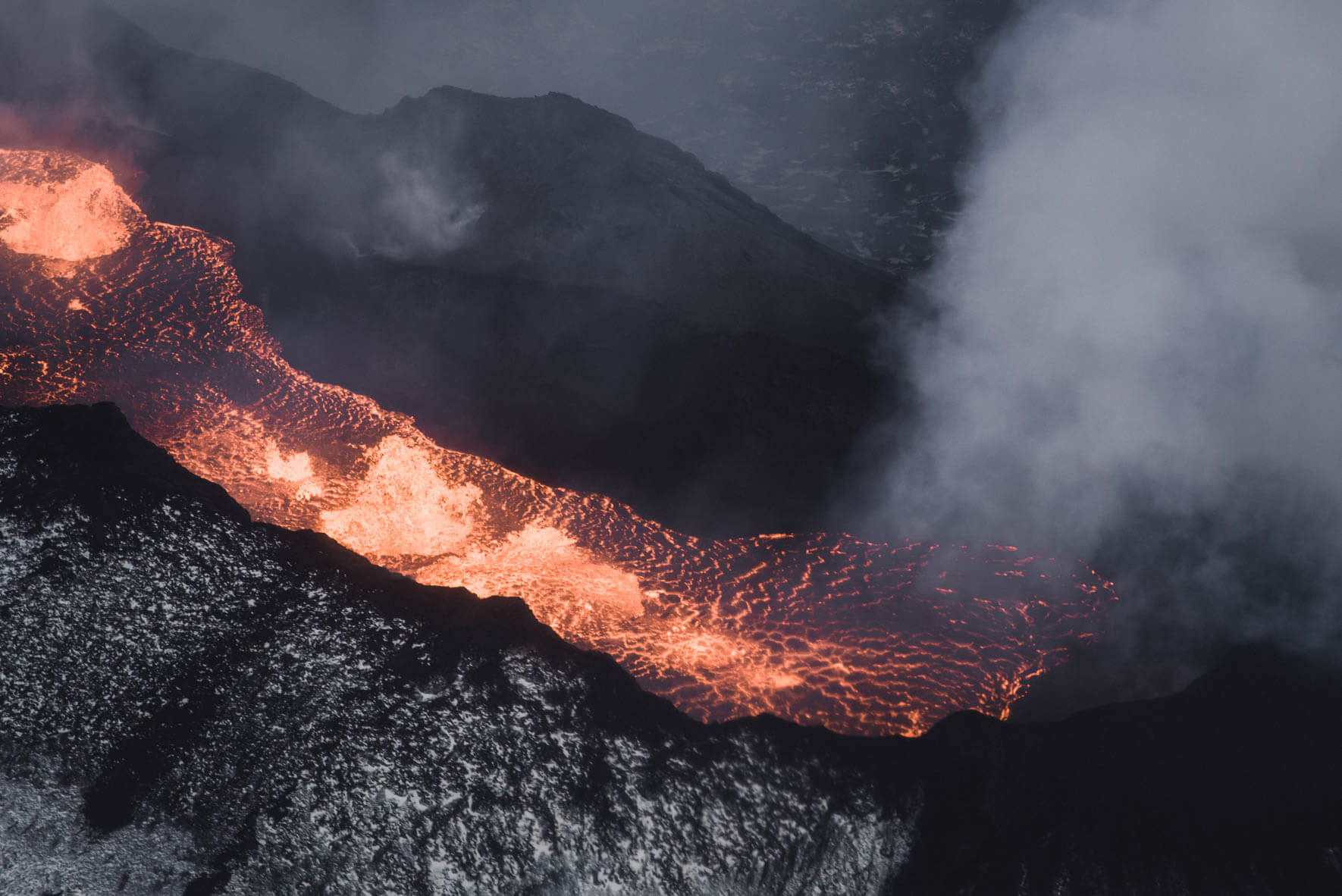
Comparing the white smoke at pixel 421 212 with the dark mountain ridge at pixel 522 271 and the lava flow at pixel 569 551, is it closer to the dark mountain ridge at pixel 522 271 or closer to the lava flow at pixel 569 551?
the dark mountain ridge at pixel 522 271

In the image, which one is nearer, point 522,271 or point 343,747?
point 343,747

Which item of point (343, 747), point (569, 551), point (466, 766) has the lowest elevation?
point (343, 747)

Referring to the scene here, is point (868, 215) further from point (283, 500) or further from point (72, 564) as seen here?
point (72, 564)

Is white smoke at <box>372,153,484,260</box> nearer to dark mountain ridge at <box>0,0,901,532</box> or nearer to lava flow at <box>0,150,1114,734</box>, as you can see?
dark mountain ridge at <box>0,0,901,532</box>

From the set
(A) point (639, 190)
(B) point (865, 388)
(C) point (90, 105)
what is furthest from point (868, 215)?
(C) point (90, 105)

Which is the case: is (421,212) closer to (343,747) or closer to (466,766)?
(343,747)

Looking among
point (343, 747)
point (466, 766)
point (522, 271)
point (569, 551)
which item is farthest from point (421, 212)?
point (466, 766)
